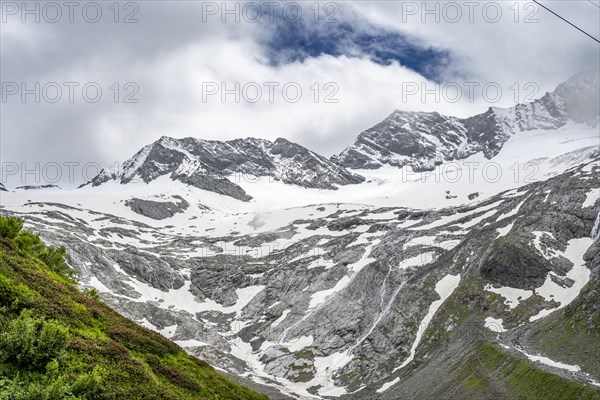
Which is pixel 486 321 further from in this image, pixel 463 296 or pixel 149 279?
pixel 149 279

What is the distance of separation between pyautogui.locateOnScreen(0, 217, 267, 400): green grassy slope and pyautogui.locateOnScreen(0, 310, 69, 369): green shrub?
31mm

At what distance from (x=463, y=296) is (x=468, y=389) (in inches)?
1716

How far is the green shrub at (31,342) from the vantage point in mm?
18766

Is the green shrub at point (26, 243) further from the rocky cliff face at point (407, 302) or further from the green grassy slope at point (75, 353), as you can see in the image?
the rocky cliff face at point (407, 302)

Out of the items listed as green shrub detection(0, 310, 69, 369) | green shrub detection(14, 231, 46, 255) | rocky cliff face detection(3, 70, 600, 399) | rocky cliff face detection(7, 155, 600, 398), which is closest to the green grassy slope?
green shrub detection(0, 310, 69, 369)

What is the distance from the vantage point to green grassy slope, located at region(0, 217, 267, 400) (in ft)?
61.2

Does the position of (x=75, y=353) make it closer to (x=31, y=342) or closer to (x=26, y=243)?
(x=31, y=342)

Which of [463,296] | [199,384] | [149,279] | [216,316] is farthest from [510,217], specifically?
[199,384]

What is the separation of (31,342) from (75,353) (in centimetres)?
253

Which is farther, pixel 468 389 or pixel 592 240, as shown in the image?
pixel 592 240

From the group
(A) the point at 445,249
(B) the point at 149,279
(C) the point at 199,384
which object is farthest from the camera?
(B) the point at 149,279

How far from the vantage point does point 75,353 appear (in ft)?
70.4

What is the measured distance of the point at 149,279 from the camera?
562 feet

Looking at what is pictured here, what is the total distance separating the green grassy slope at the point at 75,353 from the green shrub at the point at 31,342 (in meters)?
0.03
